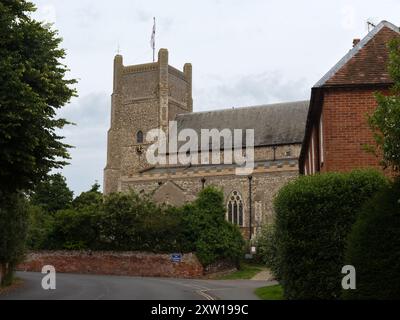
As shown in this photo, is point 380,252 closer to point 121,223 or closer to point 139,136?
point 121,223

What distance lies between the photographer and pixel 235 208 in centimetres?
5100

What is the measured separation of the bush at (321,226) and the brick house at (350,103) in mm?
2934

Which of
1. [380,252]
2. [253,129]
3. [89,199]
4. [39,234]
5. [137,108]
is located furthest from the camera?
[137,108]

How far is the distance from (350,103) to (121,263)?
23481 mm

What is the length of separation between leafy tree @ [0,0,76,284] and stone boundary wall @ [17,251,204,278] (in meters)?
18.2

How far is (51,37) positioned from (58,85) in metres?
1.54

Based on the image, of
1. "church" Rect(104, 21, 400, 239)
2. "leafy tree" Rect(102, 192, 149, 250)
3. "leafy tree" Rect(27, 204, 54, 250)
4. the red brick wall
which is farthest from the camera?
"leafy tree" Rect(27, 204, 54, 250)

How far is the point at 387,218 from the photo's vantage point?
34.2 ft

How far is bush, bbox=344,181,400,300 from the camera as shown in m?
10.2

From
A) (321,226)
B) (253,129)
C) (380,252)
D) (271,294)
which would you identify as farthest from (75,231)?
(380,252)

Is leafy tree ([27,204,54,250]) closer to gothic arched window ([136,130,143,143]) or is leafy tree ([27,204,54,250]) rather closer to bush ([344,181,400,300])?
gothic arched window ([136,130,143,143])

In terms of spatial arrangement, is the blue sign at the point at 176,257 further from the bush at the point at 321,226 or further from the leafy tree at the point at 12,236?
the bush at the point at 321,226

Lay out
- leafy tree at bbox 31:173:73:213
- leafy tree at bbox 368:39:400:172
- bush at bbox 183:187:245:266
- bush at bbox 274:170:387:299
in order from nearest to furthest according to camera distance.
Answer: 1. leafy tree at bbox 368:39:400:172
2. bush at bbox 274:170:387:299
3. bush at bbox 183:187:245:266
4. leafy tree at bbox 31:173:73:213

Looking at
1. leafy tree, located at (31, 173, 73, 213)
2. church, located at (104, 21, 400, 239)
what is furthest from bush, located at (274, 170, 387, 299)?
leafy tree, located at (31, 173, 73, 213)
